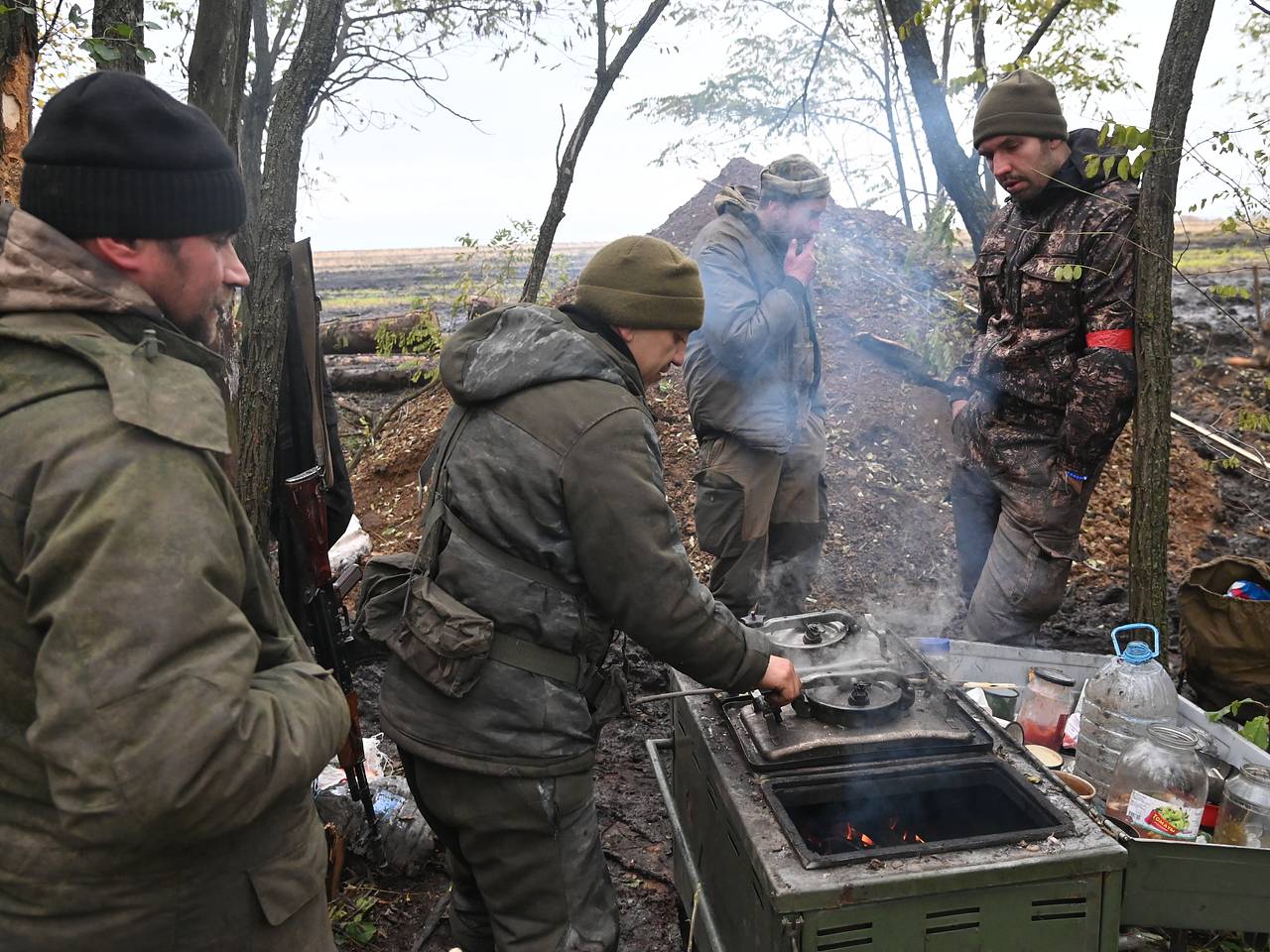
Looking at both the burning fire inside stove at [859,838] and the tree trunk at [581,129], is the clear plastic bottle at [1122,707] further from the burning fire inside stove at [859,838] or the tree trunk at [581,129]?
the tree trunk at [581,129]

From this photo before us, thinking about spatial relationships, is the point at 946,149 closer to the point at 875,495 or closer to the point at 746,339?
the point at 746,339

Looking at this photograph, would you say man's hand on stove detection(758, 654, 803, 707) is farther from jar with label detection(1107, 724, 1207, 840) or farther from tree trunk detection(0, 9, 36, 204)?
tree trunk detection(0, 9, 36, 204)

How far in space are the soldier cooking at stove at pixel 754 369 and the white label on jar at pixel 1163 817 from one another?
2.43 meters

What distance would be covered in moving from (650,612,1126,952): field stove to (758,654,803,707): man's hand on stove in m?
0.11

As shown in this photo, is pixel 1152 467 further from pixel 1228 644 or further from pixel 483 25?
pixel 483 25

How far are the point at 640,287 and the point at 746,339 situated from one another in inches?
82.9

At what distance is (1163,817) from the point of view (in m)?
2.51

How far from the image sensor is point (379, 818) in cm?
369

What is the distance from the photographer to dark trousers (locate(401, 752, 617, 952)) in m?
2.35

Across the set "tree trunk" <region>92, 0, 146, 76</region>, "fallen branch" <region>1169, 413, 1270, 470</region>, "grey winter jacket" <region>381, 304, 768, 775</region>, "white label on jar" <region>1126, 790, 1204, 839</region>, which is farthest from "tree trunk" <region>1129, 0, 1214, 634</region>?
"fallen branch" <region>1169, 413, 1270, 470</region>

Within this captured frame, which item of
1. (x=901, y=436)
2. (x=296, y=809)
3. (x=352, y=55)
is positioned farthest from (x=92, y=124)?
(x=352, y=55)

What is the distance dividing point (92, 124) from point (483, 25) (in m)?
9.61

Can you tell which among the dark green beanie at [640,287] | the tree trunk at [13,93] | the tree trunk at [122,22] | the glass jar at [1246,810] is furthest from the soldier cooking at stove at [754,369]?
the tree trunk at [13,93]

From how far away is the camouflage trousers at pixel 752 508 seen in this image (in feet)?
15.8
